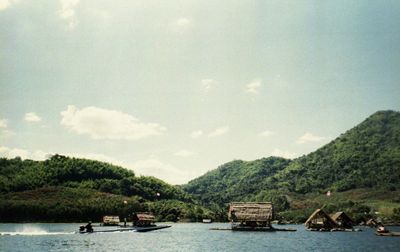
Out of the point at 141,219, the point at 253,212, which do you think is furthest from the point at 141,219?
the point at 253,212

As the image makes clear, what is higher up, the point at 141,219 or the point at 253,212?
the point at 253,212

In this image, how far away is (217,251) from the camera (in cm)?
6519

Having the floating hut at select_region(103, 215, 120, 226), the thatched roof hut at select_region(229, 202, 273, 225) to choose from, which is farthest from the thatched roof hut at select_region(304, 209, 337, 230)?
the floating hut at select_region(103, 215, 120, 226)

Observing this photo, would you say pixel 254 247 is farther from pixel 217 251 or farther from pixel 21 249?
pixel 21 249

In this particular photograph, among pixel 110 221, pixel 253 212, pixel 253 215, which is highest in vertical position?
pixel 253 212

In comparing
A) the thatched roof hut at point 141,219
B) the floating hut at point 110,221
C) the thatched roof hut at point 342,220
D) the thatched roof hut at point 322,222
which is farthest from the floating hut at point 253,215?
the floating hut at point 110,221

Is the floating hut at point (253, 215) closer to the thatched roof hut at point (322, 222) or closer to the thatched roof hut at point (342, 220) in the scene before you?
the thatched roof hut at point (322, 222)

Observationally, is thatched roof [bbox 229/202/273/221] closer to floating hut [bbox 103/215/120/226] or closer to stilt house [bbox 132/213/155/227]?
stilt house [bbox 132/213/155/227]

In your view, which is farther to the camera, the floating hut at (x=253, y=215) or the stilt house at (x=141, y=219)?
the stilt house at (x=141, y=219)

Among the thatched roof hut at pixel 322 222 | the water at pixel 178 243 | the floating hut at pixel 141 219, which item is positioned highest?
the floating hut at pixel 141 219

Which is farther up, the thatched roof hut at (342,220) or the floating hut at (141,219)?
the floating hut at (141,219)

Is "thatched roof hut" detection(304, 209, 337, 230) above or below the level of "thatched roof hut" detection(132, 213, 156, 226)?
below

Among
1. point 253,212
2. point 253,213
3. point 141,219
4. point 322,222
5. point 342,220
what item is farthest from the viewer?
point 342,220

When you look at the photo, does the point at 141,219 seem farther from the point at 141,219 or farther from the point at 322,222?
the point at 322,222
